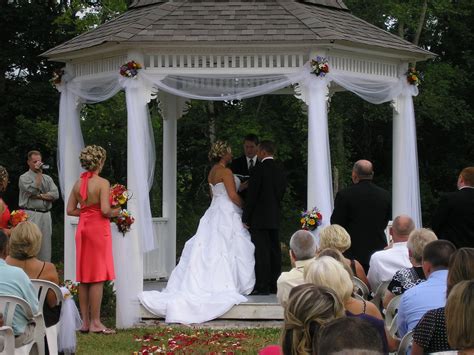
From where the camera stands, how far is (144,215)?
11172 millimetres

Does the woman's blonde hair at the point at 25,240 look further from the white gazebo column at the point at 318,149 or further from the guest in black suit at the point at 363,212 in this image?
the white gazebo column at the point at 318,149

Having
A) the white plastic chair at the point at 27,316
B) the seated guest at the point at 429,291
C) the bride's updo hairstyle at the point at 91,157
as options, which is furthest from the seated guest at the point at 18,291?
the bride's updo hairstyle at the point at 91,157

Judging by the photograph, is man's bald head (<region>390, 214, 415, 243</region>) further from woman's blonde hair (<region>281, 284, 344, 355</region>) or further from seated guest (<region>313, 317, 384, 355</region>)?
seated guest (<region>313, 317, 384, 355</region>)

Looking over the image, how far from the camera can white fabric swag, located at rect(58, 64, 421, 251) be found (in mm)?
11250

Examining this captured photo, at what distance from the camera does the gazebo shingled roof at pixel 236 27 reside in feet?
36.6

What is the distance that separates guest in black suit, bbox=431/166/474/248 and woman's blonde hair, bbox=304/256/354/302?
4.64 m

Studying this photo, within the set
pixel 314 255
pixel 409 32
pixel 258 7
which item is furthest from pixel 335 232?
pixel 409 32

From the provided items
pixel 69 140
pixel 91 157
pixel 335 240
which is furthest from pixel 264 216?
pixel 335 240

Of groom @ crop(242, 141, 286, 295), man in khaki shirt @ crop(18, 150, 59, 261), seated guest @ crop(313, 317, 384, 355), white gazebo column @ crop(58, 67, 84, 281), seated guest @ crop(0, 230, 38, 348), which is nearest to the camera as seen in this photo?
seated guest @ crop(313, 317, 384, 355)

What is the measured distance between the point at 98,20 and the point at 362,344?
1916cm

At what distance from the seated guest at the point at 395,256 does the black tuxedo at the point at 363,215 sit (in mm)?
2064

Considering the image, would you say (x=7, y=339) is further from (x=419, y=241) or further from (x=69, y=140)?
(x=69, y=140)

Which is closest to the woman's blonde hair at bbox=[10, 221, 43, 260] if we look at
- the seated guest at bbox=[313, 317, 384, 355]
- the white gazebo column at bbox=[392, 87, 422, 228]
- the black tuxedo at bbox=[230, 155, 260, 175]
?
the seated guest at bbox=[313, 317, 384, 355]

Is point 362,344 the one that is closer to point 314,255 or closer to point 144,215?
point 314,255
